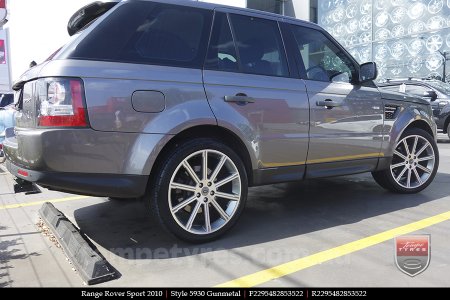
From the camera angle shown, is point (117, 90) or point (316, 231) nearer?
point (117, 90)

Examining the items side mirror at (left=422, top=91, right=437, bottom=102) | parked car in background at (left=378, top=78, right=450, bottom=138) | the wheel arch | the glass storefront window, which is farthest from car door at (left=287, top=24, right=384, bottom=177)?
the glass storefront window

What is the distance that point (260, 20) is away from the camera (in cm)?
398

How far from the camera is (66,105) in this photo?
9.59 feet

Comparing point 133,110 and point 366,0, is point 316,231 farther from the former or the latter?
point 366,0

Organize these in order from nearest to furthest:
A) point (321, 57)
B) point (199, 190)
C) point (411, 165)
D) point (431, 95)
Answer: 1. point (199, 190)
2. point (321, 57)
3. point (411, 165)
4. point (431, 95)

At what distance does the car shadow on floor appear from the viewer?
3533 millimetres

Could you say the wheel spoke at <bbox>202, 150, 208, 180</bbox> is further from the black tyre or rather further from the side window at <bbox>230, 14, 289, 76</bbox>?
the side window at <bbox>230, 14, 289, 76</bbox>

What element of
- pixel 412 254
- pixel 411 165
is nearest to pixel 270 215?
pixel 412 254

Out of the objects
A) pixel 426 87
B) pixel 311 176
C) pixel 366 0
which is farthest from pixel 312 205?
pixel 366 0

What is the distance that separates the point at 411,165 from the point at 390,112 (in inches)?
29.9

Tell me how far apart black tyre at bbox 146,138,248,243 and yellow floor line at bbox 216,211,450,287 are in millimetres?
692

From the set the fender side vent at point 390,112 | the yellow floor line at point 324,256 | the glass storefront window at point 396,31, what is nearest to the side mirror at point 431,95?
the glass storefront window at point 396,31

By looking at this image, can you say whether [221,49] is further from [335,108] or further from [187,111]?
[335,108]
